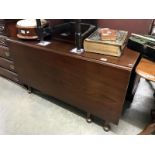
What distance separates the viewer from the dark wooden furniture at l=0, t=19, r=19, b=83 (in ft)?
5.36

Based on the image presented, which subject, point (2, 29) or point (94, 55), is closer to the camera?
point (94, 55)

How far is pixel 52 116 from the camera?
164 centimetres

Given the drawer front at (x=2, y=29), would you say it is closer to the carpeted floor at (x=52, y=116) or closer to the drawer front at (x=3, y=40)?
the drawer front at (x=3, y=40)

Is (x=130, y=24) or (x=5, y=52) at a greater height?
(x=130, y=24)

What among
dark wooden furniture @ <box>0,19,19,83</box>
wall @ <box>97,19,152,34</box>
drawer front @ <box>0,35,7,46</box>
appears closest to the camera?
wall @ <box>97,19,152,34</box>

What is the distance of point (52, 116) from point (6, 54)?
0.86 metres

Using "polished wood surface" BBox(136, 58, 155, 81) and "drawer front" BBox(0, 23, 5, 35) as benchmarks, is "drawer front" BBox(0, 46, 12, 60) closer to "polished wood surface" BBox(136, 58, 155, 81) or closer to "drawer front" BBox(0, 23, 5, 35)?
"drawer front" BBox(0, 23, 5, 35)

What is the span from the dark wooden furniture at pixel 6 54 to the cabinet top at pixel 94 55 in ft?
0.73

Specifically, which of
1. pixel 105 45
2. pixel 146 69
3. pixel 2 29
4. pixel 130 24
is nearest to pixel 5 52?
pixel 2 29

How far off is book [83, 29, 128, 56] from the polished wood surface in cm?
18

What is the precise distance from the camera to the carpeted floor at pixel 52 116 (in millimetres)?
1496

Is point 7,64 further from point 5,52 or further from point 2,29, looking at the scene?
point 2,29

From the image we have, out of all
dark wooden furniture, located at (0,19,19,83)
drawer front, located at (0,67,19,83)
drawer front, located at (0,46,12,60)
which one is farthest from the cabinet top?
drawer front, located at (0,67,19,83)
